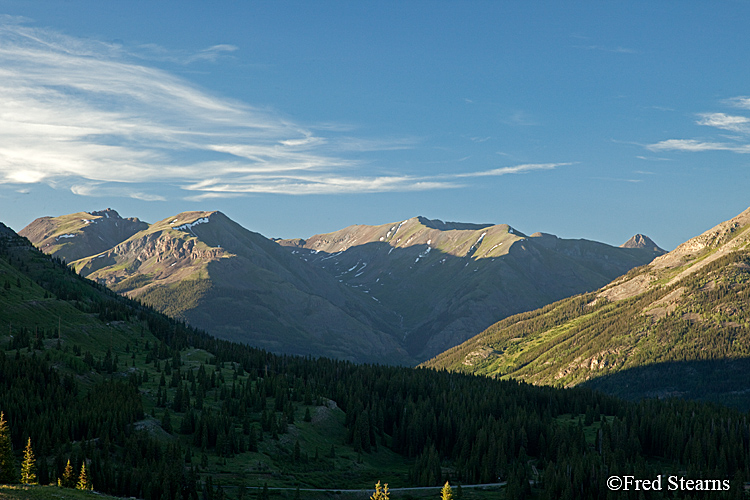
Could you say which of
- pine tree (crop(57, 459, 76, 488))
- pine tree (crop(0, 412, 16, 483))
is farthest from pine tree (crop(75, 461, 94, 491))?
pine tree (crop(0, 412, 16, 483))

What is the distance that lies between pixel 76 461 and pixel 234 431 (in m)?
55.6

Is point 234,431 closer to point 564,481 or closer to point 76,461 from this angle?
point 76,461

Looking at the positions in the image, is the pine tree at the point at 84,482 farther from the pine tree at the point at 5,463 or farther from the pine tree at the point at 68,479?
the pine tree at the point at 5,463

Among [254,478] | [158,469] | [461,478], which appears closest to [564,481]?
[461,478]

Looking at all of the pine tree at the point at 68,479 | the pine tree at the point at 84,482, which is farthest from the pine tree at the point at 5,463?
the pine tree at the point at 84,482

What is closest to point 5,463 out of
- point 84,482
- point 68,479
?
point 68,479

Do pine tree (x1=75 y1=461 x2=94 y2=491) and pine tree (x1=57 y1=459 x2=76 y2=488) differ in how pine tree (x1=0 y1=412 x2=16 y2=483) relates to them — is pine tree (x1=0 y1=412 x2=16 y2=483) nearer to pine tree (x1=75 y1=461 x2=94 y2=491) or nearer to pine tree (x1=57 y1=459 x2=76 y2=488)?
pine tree (x1=57 y1=459 x2=76 y2=488)

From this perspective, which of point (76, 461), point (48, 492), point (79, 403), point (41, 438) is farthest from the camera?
point (79, 403)

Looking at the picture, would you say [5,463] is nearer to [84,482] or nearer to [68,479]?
[68,479]

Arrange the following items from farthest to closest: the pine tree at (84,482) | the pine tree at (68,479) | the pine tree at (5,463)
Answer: the pine tree at (68,479) → the pine tree at (84,482) → the pine tree at (5,463)

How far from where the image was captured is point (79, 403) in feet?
613

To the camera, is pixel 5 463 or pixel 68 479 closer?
pixel 5 463

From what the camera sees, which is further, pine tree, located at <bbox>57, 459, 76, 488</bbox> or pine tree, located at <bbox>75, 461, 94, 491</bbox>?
pine tree, located at <bbox>57, 459, 76, 488</bbox>

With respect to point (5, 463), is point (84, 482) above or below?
Answer: below
